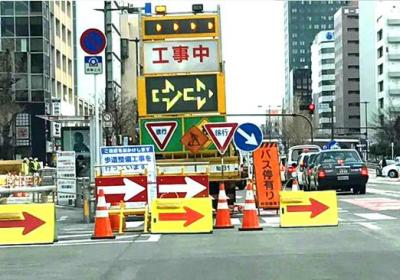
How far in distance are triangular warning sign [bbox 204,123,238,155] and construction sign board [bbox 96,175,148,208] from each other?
7.41 feet

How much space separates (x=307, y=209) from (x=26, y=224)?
545 centimetres

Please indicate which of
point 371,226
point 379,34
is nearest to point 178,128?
point 371,226

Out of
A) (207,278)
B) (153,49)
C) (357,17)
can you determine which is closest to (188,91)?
(153,49)

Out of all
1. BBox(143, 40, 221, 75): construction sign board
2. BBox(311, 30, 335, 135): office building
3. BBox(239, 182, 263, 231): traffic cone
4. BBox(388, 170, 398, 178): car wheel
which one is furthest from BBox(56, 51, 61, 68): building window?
BBox(311, 30, 335, 135): office building

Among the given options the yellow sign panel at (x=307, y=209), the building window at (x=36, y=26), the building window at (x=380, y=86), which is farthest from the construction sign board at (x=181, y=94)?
the building window at (x=380, y=86)

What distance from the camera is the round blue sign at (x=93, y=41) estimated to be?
56.7 ft

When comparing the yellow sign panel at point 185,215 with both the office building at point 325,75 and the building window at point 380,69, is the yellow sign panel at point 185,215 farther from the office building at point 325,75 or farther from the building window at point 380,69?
the office building at point 325,75

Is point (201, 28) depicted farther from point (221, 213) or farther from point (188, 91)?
point (221, 213)

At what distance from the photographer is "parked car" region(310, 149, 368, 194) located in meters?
27.3

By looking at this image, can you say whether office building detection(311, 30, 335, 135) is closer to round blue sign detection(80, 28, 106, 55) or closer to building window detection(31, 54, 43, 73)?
building window detection(31, 54, 43, 73)

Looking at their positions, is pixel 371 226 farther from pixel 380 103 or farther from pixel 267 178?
pixel 380 103

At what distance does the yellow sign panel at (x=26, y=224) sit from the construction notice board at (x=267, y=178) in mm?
6372

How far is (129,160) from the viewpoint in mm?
17469

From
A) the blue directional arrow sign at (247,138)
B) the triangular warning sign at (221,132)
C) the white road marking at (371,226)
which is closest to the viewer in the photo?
the white road marking at (371,226)
